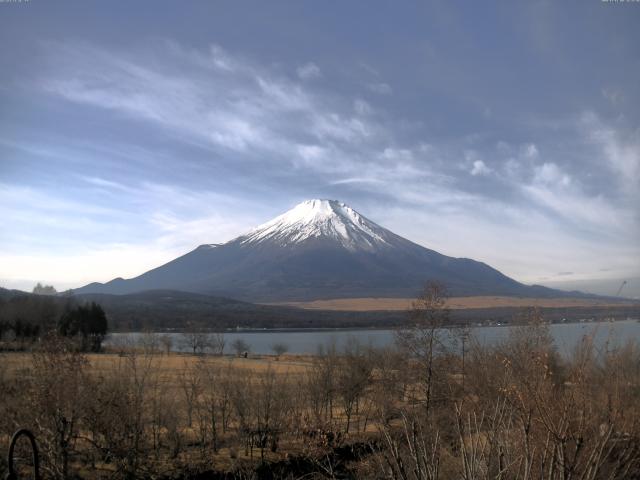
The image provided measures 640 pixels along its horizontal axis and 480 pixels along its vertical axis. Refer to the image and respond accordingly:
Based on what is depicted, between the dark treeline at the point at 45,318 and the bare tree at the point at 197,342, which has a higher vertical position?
the dark treeline at the point at 45,318

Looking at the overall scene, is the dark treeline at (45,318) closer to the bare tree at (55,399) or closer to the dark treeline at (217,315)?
the dark treeline at (217,315)

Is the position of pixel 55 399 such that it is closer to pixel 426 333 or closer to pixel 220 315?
pixel 426 333

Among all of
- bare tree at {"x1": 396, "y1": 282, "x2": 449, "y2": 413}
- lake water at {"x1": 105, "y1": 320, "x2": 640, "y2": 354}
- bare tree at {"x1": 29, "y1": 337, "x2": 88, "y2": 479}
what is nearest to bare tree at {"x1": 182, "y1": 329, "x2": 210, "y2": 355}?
lake water at {"x1": 105, "y1": 320, "x2": 640, "y2": 354}

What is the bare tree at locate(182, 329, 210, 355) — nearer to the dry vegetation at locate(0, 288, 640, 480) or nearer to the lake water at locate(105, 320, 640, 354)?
the lake water at locate(105, 320, 640, 354)

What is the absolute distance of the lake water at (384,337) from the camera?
8322mm

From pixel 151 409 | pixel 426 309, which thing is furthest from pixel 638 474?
pixel 151 409

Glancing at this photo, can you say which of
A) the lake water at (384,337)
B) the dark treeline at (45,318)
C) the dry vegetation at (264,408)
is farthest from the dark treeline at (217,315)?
the dry vegetation at (264,408)

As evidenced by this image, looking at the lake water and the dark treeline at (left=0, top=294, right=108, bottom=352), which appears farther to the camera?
the dark treeline at (left=0, top=294, right=108, bottom=352)

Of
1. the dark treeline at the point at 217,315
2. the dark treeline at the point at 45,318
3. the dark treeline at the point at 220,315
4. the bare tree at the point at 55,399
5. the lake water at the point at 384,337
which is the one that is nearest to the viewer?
the lake water at the point at 384,337

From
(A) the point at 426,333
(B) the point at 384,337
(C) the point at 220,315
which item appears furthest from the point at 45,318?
(C) the point at 220,315

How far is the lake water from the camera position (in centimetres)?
832

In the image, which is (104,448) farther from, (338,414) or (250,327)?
(250,327)

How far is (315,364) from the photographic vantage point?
2773 cm

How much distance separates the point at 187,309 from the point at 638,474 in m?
138
